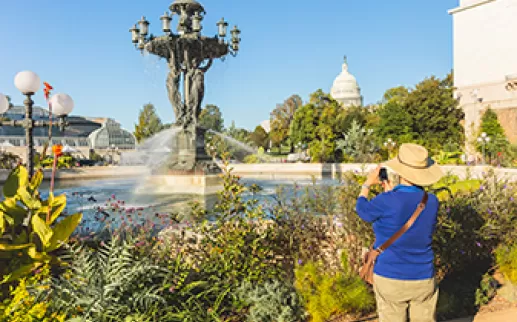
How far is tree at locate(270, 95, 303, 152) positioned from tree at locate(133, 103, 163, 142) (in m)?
Answer: 15.7

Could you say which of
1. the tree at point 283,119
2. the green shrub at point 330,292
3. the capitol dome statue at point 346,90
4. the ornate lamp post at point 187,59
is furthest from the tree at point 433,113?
the capitol dome statue at point 346,90

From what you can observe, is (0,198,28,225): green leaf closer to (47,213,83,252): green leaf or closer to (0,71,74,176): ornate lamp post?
(47,213,83,252): green leaf

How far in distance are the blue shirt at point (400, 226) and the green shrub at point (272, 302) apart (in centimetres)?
102

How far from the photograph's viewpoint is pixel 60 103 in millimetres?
6305

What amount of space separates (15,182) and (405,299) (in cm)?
365

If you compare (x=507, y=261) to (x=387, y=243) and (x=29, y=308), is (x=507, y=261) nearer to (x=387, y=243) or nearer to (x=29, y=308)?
(x=387, y=243)

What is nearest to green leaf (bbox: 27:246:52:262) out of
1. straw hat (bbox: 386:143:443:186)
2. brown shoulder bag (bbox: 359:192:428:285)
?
brown shoulder bag (bbox: 359:192:428:285)

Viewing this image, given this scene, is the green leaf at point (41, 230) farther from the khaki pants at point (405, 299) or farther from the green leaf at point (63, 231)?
the khaki pants at point (405, 299)

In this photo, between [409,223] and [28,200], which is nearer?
[409,223]

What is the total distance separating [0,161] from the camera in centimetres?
2250

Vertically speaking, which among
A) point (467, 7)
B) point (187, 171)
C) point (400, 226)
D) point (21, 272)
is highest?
point (467, 7)

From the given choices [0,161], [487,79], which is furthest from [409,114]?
[0,161]

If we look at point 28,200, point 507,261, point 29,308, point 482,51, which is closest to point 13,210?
point 28,200

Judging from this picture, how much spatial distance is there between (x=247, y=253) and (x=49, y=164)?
2389cm
